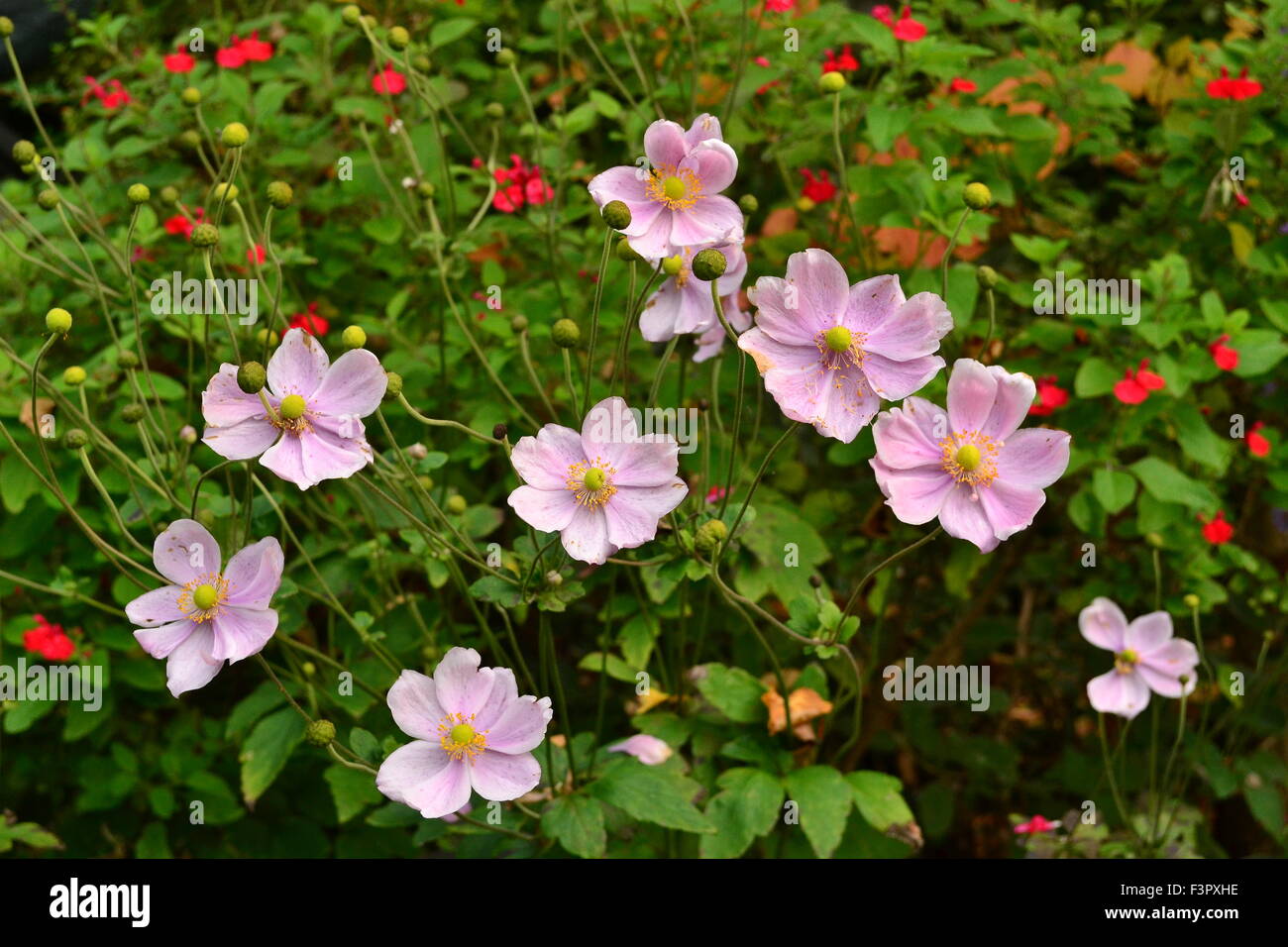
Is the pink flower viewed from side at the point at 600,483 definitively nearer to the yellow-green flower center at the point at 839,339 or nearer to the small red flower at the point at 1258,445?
the yellow-green flower center at the point at 839,339

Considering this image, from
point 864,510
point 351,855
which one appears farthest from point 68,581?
point 864,510

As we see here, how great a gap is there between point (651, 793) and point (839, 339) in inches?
25.7

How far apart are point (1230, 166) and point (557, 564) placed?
153 cm

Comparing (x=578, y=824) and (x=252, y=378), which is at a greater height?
(x=252, y=378)

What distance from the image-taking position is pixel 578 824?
58.8 inches

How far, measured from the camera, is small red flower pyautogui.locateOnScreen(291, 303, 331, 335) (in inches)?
75.0

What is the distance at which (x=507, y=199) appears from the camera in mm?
2053
